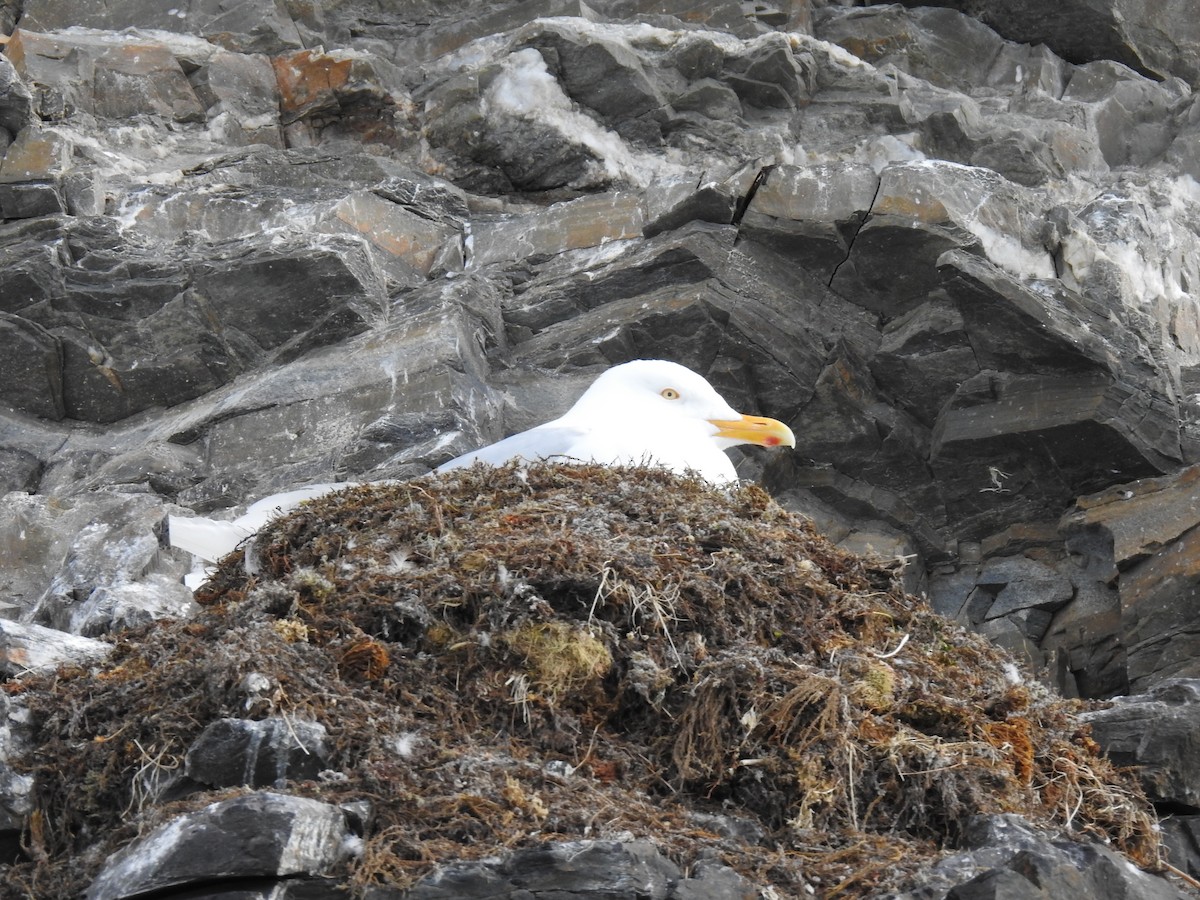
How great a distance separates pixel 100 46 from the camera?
12.9 m

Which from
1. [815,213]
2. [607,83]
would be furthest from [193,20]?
[815,213]

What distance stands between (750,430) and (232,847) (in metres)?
4.59

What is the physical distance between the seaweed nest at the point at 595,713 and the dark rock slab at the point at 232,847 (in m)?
0.11

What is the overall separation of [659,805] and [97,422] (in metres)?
6.72

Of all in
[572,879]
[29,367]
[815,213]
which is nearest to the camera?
[572,879]

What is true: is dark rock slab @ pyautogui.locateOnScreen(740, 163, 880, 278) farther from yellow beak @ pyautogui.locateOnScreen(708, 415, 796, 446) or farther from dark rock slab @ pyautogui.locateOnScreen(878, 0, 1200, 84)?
dark rock slab @ pyautogui.locateOnScreen(878, 0, 1200, 84)

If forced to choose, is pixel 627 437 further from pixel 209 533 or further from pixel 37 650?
pixel 37 650

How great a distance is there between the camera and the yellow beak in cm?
870

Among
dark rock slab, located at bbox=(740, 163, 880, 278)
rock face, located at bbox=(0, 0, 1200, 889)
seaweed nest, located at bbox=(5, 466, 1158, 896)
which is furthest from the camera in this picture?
dark rock slab, located at bbox=(740, 163, 880, 278)

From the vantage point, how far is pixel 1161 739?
612 centimetres

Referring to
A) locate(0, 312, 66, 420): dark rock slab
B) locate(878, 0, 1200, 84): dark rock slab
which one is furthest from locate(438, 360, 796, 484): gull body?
locate(878, 0, 1200, 84): dark rock slab

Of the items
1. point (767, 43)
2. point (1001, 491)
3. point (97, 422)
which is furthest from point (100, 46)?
point (1001, 491)

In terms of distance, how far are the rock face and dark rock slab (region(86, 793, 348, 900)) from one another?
3.25m

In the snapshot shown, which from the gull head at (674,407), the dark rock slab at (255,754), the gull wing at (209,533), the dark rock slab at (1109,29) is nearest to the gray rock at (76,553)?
the gull wing at (209,533)
